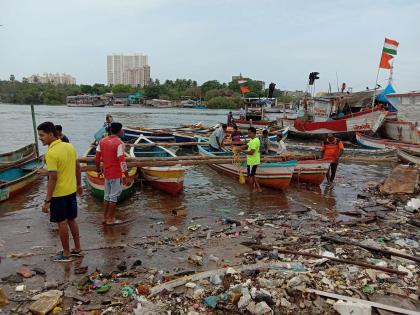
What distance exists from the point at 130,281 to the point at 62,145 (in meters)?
2.14

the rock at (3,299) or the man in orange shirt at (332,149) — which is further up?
the man in orange shirt at (332,149)

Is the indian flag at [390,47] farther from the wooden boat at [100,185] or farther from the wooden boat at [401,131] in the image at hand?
the wooden boat at [100,185]

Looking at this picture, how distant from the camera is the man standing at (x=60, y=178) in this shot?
512cm

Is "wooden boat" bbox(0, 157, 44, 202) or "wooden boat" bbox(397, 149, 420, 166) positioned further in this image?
"wooden boat" bbox(397, 149, 420, 166)

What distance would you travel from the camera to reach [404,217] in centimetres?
854

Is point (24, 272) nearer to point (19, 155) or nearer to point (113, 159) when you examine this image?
point (113, 159)

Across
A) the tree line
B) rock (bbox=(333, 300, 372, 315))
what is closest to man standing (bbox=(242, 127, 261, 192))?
rock (bbox=(333, 300, 372, 315))

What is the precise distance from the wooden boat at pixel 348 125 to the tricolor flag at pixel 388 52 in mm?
4754

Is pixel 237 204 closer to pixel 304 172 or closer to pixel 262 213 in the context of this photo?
pixel 262 213

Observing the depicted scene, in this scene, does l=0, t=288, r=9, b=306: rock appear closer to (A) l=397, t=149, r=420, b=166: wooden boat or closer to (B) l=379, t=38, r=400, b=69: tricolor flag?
(A) l=397, t=149, r=420, b=166: wooden boat

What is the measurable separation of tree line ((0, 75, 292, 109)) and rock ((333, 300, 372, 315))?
89.8 m

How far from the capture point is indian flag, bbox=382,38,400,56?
19.1 m

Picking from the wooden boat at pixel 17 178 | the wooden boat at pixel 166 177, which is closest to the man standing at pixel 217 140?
the wooden boat at pixel 166 177

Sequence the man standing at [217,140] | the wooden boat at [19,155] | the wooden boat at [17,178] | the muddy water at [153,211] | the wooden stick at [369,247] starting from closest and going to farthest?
1. the wooden stick at [369,247]
2. the muddy water at [153,211]
3. the wooden boat at [17,178]
4. the wooden boat at [19,155]
5. the man standing at [217,140]
